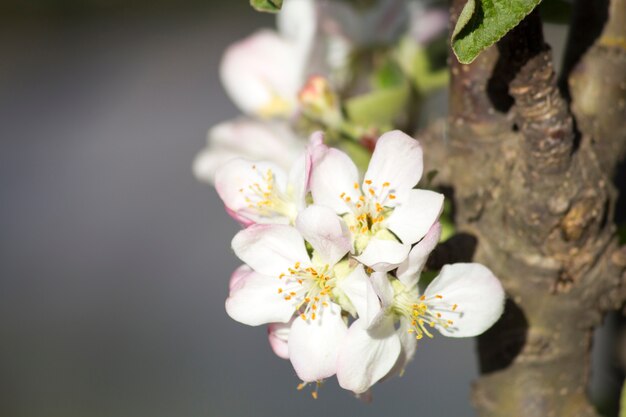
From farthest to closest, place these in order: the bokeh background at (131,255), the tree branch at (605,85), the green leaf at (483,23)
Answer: the bokeh background at (131,255) → the tree branch at (605,85) → the green leaf at (483,23)

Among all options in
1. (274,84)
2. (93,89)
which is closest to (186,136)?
(93,89)

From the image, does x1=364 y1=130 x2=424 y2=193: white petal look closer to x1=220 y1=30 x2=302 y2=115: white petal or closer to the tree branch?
the tree branch

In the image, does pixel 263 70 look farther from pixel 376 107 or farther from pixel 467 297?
pixel 467 297

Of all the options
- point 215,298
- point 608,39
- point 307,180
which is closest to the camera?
point 307,180

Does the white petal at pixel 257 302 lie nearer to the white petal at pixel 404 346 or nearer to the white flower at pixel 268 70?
the white petal at pixel 404 346

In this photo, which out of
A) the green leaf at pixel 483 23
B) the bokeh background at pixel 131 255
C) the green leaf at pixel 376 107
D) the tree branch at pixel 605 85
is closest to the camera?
the green leaf at pixel 483 23

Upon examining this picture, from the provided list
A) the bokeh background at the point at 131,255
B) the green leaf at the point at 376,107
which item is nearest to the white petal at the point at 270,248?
the green leaf at the point at 376,107

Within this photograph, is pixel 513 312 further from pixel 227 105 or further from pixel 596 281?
pixel 227 105

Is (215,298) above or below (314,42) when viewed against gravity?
below

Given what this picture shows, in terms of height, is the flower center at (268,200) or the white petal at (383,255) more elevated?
the flower center at (268,200)

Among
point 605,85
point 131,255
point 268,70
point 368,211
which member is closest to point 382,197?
point 368,211
